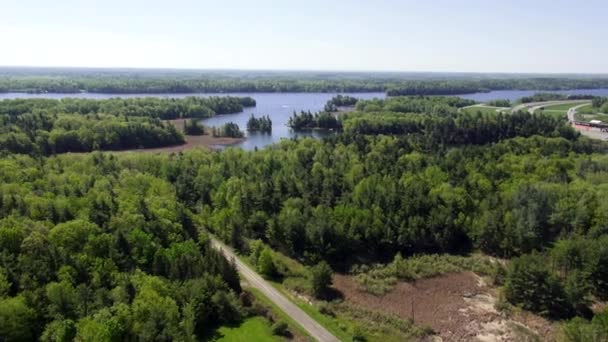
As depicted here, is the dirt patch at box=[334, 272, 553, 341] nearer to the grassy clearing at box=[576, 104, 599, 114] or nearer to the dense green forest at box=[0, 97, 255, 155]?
the dense green forest at box=[0, 97, 255, 155]

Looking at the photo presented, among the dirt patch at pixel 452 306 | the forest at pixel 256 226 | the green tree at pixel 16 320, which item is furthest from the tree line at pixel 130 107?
the dirt patch at pixel 452 306

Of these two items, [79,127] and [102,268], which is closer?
[102,268]

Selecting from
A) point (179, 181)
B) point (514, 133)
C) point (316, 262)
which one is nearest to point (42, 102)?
point (179, 181)

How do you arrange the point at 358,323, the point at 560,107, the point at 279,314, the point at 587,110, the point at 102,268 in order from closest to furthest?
the point at 102,268
the point at 358,323
the point at 279,314
the point at 587,110
the point at 560,107

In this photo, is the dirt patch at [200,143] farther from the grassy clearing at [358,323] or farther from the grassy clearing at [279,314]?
the grassy clearing at [358,323]

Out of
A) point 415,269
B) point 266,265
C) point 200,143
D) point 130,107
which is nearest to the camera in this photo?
point 266,265

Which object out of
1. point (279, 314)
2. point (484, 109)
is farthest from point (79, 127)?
point (484, 109)

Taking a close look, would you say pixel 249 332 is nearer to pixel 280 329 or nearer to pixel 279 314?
pixel 280 329

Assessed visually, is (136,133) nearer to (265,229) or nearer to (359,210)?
(265,229)
